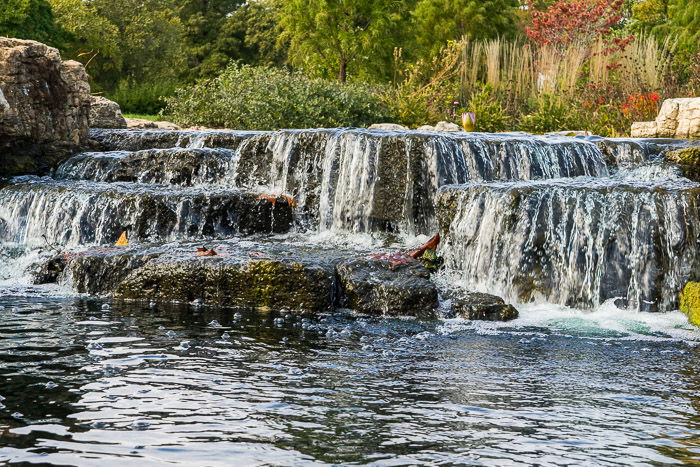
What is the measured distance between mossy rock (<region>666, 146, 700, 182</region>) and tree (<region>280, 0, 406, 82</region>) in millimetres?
17621

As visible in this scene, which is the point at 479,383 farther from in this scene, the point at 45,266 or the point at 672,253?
the point at 45,266

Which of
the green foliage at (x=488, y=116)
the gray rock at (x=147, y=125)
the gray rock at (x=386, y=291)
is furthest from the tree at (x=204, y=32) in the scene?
the gray rock at (x=386, y=291)

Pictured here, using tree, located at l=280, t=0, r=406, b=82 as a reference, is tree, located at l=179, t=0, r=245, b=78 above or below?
above

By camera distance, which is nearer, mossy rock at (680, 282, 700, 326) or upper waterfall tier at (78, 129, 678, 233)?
mossy rock at (680, 282, 700, 326)

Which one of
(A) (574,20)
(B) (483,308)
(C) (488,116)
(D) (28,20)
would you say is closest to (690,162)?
(B) (483,308)

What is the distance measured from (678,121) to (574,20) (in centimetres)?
1209

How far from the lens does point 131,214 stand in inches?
464

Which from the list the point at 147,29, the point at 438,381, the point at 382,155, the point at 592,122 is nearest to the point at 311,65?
the point at 147,29

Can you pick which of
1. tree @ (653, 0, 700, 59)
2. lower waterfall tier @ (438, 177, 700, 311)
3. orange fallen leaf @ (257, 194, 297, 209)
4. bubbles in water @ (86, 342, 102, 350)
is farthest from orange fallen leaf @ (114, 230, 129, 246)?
tree @ (653, 0, 700, 59)

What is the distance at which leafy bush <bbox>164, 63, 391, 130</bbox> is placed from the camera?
18641 mm

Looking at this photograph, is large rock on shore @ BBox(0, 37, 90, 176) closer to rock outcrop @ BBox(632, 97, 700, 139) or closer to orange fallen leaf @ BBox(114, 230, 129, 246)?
orange fallen leaf @ BBox(114, 230, 129, 246)

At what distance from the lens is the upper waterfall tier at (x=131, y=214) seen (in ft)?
38.6

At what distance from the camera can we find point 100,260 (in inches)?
386

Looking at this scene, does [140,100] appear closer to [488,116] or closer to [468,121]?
[488,116]
